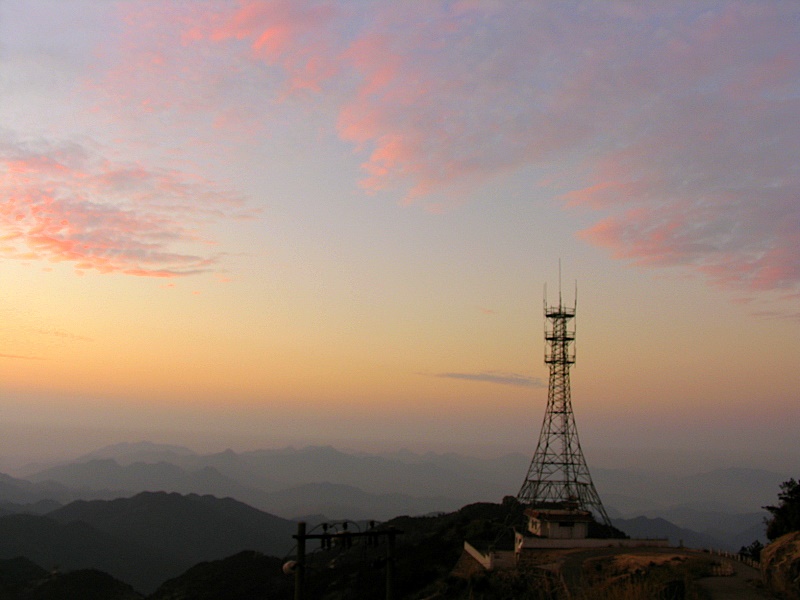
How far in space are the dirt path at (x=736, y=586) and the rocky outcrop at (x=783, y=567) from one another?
2.39 ft

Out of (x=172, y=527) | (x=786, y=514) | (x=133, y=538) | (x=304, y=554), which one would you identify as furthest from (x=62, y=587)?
(x=172, y=527)

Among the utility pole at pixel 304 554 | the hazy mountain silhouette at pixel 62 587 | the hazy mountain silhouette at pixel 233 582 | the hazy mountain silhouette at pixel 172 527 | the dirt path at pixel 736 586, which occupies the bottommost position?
the hazy mountain silhouette at pixel 172 527

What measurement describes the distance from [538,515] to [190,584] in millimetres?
54399

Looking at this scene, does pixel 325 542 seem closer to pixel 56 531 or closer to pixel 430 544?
pixel 430 544

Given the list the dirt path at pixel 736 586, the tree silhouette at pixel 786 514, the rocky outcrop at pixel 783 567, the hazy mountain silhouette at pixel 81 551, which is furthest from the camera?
the hazy mountain silhouette at pixel 81 551

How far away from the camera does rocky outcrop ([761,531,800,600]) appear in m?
22.1

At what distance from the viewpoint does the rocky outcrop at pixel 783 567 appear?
2214 centimetres

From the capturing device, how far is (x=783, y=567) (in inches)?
893

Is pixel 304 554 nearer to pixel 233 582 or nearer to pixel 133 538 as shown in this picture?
pixel 233 582

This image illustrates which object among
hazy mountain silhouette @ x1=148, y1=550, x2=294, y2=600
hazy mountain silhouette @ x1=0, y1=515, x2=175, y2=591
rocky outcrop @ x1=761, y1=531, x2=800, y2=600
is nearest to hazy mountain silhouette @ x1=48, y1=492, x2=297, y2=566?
hazy mountain silhouette @ x1=0, y1=515, x2=175, y2=591

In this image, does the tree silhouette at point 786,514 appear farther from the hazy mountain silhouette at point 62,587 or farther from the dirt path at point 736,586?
the hazy mountain silhouette at point 62,587

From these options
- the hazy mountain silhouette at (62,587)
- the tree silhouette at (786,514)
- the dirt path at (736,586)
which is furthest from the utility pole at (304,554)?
the hazy mountain silhouette at (62,587)

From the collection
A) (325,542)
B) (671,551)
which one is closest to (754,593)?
(671,551)

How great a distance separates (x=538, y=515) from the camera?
38.7 metres
